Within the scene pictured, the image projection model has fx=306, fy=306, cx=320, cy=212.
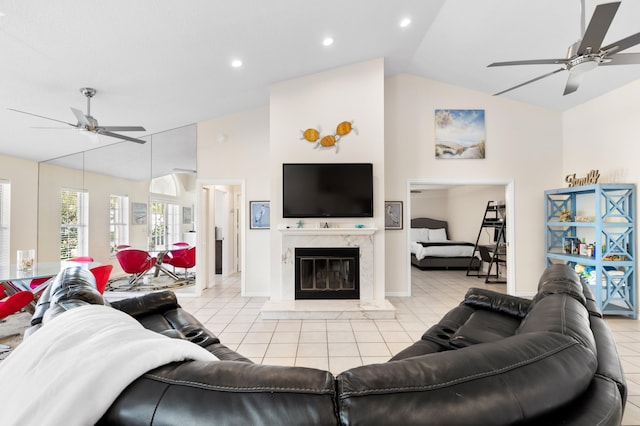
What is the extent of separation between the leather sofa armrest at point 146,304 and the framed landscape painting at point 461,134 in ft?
15.4

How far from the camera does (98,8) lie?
2.43 meters

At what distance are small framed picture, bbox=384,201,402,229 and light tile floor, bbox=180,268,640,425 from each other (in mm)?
1221

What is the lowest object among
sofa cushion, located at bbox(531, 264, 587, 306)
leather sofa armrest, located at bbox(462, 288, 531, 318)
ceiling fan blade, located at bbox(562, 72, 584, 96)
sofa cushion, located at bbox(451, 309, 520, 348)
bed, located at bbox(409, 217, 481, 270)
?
bed, located at bbox(409, 217, 481, 270)

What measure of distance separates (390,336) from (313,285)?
1495mm

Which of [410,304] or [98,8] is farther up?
[98,8]

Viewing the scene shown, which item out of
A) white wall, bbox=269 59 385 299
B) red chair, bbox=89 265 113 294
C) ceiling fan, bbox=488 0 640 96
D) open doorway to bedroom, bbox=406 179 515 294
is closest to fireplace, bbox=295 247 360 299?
white wall, bbox=269 59 385 299

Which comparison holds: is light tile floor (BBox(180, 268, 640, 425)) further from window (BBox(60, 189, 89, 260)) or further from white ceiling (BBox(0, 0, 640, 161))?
white ceiling (BBox(0, 0, 640, 161))

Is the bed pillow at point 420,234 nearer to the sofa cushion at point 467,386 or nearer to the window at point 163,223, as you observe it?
the window at point 163,223

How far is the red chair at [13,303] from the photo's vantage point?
2.70m

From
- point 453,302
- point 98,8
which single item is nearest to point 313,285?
point 453,302

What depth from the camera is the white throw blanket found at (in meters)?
0.62

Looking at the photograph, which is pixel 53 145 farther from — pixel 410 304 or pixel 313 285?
pixel 410 304

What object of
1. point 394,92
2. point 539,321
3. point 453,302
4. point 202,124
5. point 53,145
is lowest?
point 453,302

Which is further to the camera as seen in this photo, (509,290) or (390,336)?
(509,290)
